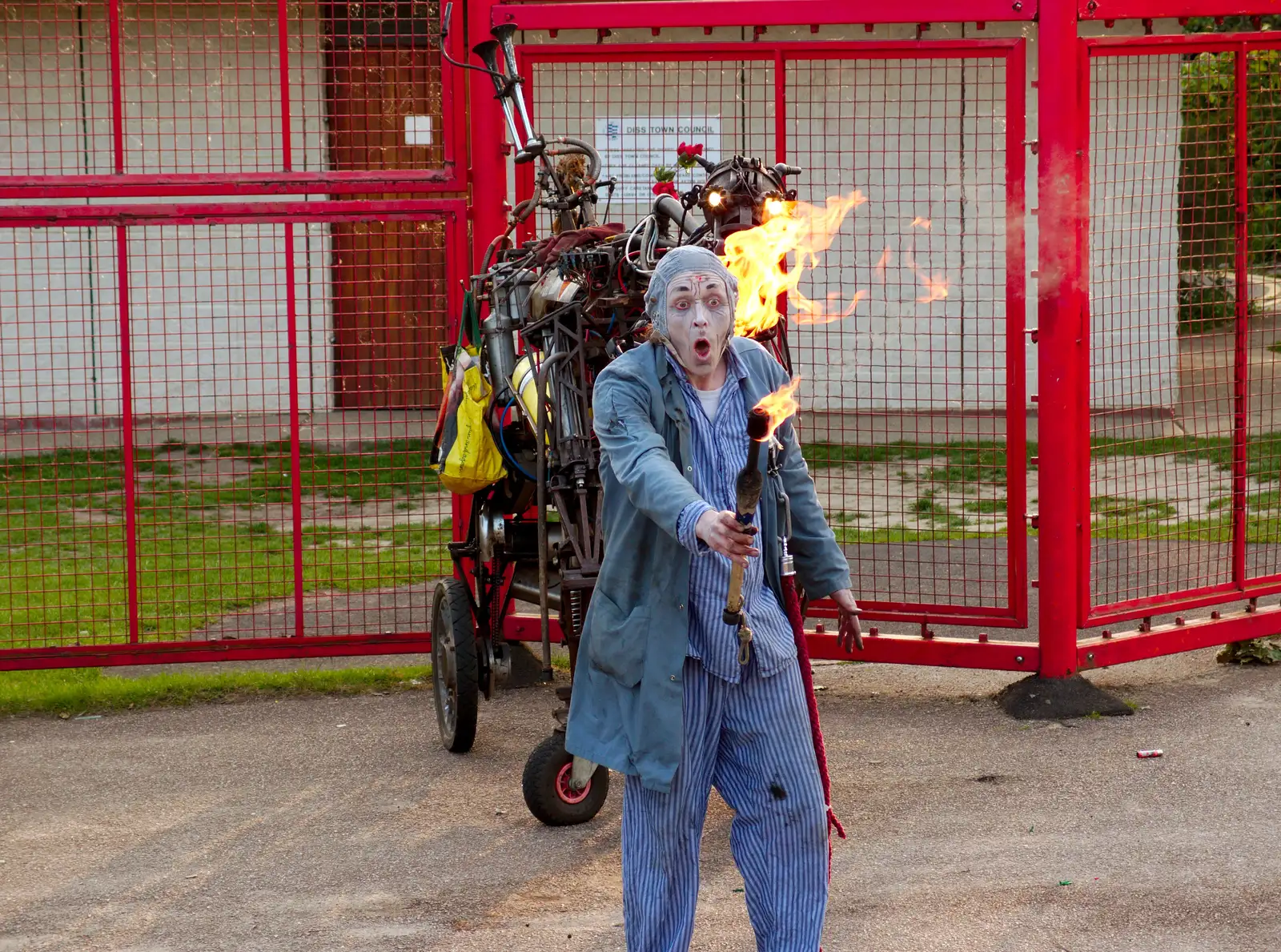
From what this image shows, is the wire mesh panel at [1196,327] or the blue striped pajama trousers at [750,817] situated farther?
the wire mesh panel at [1196,327]

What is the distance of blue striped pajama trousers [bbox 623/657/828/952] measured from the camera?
3916mm

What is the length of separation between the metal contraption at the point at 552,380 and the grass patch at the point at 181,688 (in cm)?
111

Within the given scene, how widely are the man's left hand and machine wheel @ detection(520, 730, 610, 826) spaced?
166cm

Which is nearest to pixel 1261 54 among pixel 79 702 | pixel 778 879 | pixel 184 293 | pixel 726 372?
pixel 726 372

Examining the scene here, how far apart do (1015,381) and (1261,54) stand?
242cm

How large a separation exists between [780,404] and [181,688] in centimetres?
464

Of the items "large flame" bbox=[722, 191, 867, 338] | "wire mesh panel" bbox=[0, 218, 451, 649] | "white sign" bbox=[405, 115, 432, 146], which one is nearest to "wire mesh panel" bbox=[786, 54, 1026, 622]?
"white sign" bbox=[405, 115, 432, 146]

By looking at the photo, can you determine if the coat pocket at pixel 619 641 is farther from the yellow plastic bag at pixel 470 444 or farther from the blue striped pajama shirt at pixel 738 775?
the yellow plastic bag at pixel 470 444

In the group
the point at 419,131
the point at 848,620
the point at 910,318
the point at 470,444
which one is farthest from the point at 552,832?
the point at 910,318

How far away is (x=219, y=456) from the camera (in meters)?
9.90

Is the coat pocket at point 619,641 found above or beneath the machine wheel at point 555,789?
above

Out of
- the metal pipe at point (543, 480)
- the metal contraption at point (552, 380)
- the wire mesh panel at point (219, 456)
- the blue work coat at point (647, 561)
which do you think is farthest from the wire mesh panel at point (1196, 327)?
the wire mesh panel at point (219, 456)

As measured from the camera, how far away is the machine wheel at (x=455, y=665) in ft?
20.5

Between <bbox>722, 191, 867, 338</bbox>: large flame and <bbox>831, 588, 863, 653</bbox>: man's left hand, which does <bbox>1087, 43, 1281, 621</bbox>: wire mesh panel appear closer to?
<bbox>722, 191, 867, 338</bbox>: large flame
